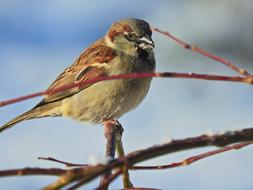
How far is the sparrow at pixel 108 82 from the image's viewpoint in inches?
93.3

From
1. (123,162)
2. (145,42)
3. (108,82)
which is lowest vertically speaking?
(123,162)

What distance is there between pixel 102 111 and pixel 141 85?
7.8 inches

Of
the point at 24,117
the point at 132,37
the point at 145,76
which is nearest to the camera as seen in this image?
the point at 145,76

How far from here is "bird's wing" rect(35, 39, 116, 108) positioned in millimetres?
2545

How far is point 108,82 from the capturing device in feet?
7.92

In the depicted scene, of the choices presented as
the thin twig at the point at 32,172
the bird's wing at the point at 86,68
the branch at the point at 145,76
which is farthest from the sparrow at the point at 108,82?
the thin twig at the point at 32,172

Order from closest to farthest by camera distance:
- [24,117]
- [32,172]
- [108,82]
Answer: [32,172], [108,82], [24,117]

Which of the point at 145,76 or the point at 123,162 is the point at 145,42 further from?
the point at 123,162

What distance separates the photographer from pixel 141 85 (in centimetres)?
236

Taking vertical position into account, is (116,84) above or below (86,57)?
below

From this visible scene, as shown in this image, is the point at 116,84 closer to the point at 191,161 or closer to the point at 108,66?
the point at 108,66

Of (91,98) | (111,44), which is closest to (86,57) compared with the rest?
(111,44)

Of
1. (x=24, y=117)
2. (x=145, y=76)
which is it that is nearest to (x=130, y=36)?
(x=24, y=117)

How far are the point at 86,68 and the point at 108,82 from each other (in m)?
0.28
